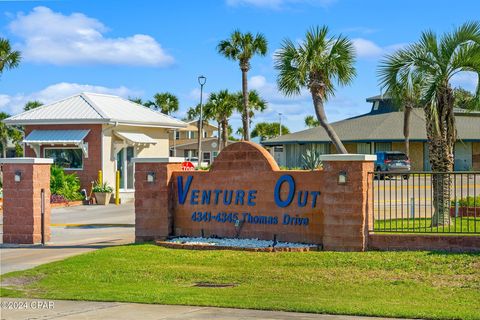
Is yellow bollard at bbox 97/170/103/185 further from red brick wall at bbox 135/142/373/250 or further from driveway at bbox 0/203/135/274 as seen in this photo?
red brick wall at bbox 135/142/373/250

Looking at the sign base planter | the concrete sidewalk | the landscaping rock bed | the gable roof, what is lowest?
the concrete sidewalk

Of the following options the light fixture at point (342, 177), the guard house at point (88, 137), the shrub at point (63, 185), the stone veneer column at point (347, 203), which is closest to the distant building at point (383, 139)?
the guard house at point (88, 137)

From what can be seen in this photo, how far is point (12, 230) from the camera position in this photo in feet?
65.2

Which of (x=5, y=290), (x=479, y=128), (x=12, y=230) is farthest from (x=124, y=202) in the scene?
(x=479, y=128)

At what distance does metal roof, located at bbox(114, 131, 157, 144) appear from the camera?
34.3 meters

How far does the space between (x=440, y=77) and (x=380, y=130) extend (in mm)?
38966

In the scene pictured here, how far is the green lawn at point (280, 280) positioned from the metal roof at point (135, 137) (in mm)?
18282

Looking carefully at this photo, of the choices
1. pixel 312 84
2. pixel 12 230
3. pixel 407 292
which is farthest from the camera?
pixel 312 84

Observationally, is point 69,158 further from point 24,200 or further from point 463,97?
point 463,97

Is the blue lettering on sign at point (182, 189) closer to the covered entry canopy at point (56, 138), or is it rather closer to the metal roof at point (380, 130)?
the covered entry canopy at point (56, 138)

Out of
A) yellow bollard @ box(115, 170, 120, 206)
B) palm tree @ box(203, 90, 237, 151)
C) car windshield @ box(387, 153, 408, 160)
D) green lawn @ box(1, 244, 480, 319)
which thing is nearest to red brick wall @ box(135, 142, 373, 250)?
green lawn @ box(1, 244, 480, 319)

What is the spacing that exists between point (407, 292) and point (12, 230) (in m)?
11.9

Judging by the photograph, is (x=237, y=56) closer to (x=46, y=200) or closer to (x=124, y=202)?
(x=124, y=202)

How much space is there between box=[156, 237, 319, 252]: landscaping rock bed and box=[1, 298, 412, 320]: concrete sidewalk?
15.6 ft
